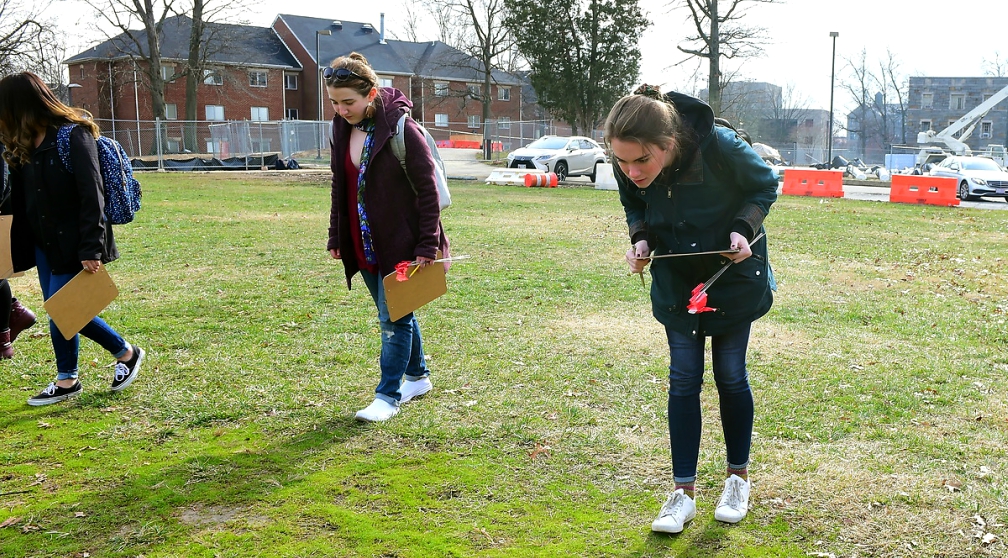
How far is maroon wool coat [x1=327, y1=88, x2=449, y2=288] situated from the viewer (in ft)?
14.1

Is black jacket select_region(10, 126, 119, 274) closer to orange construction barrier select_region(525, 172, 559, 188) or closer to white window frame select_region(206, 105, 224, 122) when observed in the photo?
orange construction barrier select_region(525, 172, 559, 188)

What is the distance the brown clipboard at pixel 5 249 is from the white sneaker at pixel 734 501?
408cm

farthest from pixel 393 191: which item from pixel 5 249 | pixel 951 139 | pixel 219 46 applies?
pixel 219 46

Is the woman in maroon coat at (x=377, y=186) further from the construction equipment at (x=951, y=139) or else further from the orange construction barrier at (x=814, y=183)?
the construction equipment at (x=951, y=139)

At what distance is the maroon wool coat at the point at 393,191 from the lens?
14.1 feet

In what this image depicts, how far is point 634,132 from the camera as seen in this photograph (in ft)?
9.77

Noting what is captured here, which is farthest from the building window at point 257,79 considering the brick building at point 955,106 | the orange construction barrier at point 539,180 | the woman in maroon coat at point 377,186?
the woman in maroon coat at point 377,186

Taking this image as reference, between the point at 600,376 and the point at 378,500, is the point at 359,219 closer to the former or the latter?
the point at 378,500

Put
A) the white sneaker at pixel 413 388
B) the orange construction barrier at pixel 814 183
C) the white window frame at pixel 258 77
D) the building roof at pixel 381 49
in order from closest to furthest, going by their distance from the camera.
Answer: the white sneaker at pixel 413 388, the orange construction barrier at pixel 814 183, the white window frame at pixel 258 77, the building roof at pixel 381 49

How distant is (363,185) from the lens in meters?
4.34

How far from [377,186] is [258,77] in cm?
5880

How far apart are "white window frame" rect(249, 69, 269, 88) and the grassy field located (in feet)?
175

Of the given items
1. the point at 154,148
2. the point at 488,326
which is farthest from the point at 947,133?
the point at 488,326

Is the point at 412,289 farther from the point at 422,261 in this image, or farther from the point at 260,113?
the point at 260,113
